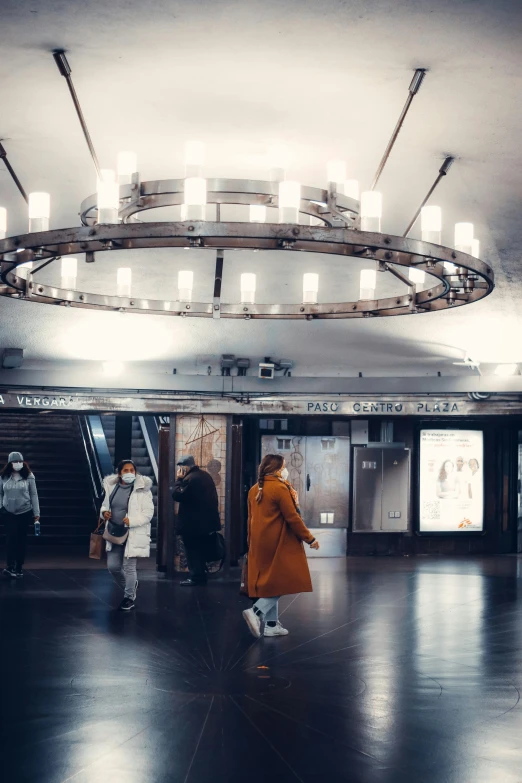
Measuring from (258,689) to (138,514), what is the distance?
336 cm

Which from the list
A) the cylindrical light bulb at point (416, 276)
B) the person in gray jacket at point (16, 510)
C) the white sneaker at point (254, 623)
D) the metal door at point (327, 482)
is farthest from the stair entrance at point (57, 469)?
the cylindrical light bulb at point (416, 276)

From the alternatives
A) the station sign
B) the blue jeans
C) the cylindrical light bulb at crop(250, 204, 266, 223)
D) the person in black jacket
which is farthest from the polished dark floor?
the cylindrical light bulb at crop(250, 204, 266, 223)

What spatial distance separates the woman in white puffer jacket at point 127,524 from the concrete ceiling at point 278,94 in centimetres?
238

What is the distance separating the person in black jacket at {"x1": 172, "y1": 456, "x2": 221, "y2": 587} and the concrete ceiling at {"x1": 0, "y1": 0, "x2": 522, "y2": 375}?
11.4ft

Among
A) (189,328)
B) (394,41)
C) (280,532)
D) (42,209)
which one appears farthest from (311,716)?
(189,328)

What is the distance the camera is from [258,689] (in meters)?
6.10

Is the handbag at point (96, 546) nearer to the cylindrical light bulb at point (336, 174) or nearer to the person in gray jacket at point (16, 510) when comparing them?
the person in gray jacket at point (16, 510)

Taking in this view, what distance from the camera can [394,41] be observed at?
14.6 ft

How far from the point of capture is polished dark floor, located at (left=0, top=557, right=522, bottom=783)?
185 inches

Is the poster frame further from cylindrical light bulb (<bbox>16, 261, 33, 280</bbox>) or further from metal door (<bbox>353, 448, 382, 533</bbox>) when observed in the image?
cylindrical light bulb (<bbox>16, 261, 33, 280</bbox>)

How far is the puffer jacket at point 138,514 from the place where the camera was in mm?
8930

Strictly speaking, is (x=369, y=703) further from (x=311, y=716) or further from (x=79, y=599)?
(x=79, y=599)

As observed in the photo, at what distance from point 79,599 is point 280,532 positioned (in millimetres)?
Answer: 3244

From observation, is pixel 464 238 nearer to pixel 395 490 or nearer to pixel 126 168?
pixel 126 168
